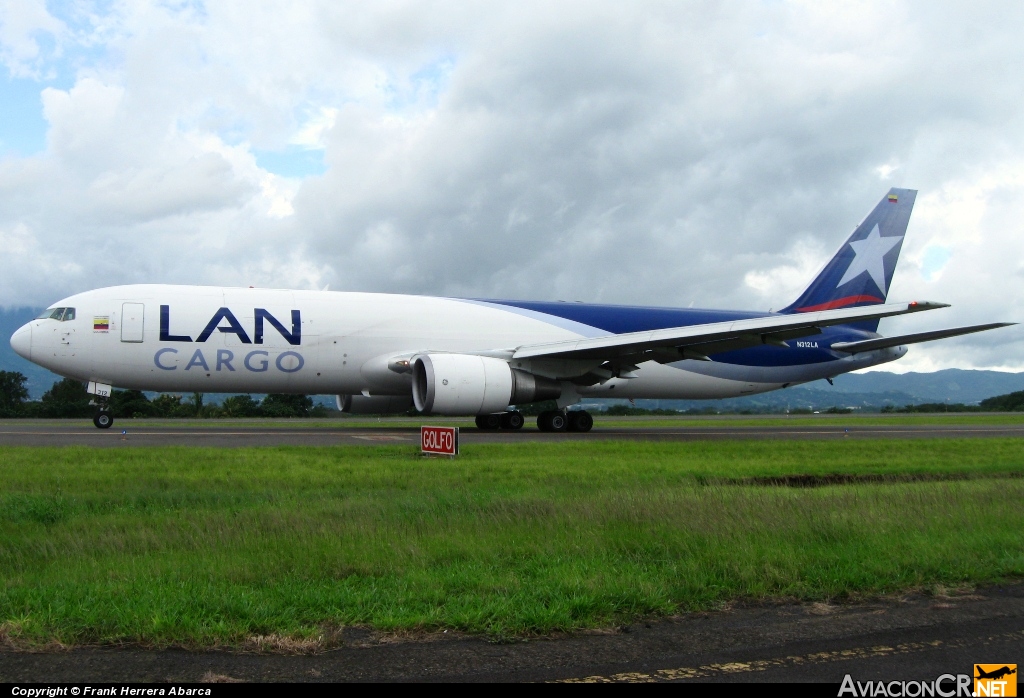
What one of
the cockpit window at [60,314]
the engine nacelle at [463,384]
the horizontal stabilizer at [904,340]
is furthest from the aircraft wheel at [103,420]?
the horizontal stabilizer at [904,340]

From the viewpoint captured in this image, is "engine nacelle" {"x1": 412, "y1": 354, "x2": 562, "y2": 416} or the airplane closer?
"engine nacelle" {"x1": 412, "y1": 354, "x2": 562, "y2": 416}

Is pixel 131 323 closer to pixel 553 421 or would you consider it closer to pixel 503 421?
pixel 503 421

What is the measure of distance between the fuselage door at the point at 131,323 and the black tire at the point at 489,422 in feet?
30.7

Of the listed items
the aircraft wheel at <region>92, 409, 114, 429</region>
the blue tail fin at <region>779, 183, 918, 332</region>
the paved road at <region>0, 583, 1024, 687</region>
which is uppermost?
the blue tail fin at <region>779, 183, 918, 332</region>

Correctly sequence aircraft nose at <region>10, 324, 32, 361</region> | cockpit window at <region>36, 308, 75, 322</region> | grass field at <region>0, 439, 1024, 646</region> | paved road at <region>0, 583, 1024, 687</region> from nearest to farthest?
paved road at <region>0, 583, 1024, 687</region> < grass field at <region>0, 439, 1024, 646</region> < aircraft nose at <region>10, 324, 32, 361</region> < cockpit window at <region>36, 308, 75, 322</region>

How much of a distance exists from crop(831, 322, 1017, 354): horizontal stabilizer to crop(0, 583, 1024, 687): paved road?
59.6ft

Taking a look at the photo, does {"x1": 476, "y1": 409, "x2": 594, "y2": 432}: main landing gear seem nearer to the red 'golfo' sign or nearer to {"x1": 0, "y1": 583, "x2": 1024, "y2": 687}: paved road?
the red 'golfo' sign

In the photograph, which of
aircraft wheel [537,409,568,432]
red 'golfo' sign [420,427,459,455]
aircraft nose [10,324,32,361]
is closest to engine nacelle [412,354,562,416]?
aircraft wheel [537,409,568,432]

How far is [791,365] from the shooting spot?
27.9 meters

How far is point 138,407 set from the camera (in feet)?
133

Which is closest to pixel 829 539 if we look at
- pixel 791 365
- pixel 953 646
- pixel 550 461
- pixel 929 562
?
pixel 929 562

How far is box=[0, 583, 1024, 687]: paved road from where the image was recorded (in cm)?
402

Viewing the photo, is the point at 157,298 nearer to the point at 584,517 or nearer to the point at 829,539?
the point at 584,517

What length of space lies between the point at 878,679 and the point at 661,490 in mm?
6005
